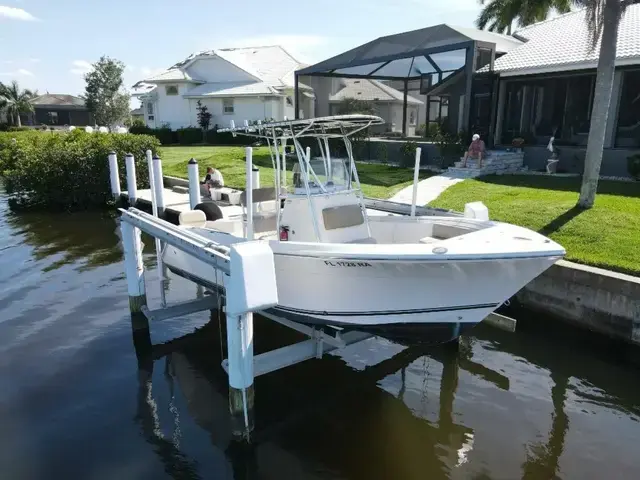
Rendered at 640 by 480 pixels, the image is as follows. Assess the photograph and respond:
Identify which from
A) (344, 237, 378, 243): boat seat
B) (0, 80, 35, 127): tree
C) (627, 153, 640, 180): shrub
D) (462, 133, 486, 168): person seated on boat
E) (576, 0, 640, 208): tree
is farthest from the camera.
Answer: (0, 80, 35, 127): tree

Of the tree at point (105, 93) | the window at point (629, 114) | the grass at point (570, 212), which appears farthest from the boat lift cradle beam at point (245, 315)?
the tree at point (105, 93)

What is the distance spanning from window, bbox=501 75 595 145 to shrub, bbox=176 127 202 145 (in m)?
20.7

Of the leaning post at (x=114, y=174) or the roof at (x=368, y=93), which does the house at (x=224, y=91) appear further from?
the leaning post at (x=114, y=174)

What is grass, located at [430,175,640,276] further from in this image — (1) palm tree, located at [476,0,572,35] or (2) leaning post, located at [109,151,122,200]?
(1) palm tree, located at [476,0,572,35]

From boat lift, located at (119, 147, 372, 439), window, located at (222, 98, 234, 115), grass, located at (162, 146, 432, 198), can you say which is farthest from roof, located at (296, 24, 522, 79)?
boat lift, located at (119, 147, 372, 439)

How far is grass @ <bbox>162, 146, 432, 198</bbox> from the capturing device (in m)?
15.3

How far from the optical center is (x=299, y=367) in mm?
7215

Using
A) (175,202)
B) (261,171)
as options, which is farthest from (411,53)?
(175,202)

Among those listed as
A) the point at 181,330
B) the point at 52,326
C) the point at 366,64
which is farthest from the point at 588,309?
the point at 366,64

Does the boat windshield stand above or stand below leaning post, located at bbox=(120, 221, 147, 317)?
above

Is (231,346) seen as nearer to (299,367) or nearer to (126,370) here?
(299,367)

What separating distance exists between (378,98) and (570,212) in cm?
2513

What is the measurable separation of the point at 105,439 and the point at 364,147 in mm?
16757

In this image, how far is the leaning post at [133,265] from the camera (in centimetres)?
798
